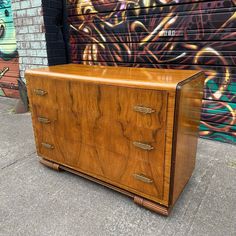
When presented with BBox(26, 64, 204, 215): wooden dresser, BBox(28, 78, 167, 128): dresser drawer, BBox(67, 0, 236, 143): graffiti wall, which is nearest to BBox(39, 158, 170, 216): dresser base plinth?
BBox(26, 64, 204, 215): wooden dresser

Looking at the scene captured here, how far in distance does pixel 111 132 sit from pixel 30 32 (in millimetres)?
2795

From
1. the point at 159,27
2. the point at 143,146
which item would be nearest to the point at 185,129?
the point at 143,146

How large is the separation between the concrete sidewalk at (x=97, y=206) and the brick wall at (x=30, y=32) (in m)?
1.92

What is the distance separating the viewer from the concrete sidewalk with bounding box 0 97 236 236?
62.7 inches

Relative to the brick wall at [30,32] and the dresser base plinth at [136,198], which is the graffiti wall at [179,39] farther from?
the dresser base plinth at [136,198]

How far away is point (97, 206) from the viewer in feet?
5.94

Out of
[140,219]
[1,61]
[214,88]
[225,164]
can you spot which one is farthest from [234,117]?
[1,61]

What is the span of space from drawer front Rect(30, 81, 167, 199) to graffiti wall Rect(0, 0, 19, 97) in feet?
9.24

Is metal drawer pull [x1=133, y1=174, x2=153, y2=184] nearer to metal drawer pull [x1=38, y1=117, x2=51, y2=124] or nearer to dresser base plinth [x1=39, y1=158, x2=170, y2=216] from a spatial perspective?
dresser base plinth [x1=39, y1=158, x2=170, y2=216]

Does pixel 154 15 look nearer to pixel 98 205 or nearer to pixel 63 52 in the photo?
pixel 63 52

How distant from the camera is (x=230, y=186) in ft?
6.64

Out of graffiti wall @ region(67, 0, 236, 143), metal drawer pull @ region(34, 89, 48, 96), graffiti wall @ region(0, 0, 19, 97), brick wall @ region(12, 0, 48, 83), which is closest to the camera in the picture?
metal drawer pull @ region(34, 89, 48, 96)

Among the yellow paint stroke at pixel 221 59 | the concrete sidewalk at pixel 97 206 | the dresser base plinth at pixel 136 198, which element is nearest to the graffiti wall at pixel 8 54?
the concrete sidewalk at pixel 97 206

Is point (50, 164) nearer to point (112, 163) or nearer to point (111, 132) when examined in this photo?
point (112, 163)
